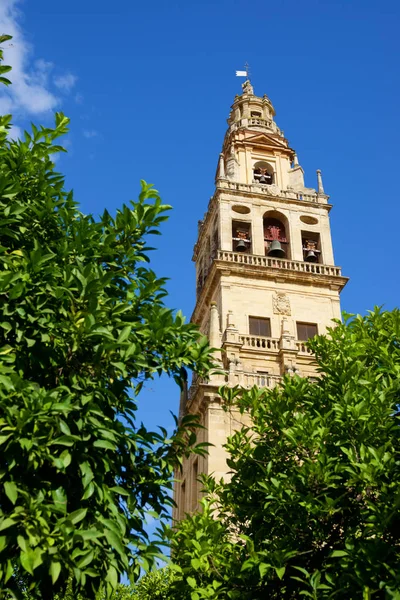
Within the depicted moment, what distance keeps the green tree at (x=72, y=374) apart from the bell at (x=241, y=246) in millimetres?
23835

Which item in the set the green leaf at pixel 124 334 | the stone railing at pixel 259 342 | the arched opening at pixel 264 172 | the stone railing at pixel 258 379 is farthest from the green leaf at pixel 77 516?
the arched opening at pixel 264 172

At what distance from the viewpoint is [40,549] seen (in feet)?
23.8

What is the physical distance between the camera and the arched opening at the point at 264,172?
132 ft

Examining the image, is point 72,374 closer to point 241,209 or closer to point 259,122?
point 241,209

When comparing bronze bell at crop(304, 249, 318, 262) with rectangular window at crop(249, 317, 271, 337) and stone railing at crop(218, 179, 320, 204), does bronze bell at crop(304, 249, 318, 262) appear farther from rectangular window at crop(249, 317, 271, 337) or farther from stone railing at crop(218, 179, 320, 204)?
rectangular window at crop(249, 317, 271, 337)

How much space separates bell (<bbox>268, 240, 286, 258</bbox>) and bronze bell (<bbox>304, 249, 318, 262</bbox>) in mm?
1450

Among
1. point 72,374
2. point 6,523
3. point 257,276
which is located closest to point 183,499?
point 257,276

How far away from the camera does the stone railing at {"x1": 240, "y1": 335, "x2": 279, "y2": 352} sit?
3066 cm

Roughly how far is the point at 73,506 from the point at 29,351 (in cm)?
208

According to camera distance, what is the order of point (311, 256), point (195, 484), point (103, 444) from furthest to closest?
point (311, 256) < point (195, 484) < point (103, 444)

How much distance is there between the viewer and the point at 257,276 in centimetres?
3328

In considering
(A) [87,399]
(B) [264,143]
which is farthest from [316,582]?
(B) [264,143]

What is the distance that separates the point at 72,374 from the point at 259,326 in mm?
23530

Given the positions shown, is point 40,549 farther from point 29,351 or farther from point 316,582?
point 316,582
